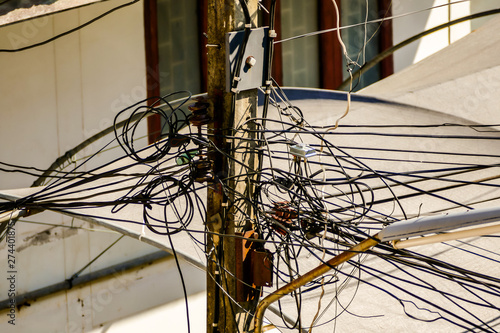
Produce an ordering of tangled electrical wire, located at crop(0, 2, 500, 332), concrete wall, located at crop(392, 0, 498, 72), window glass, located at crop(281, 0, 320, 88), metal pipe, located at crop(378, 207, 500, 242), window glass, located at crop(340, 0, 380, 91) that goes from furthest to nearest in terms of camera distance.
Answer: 1. concrete wall, located at crop(392, 0, 498, 72)
2. window glass, located at crop(340, 0, 380, 91)
3. window glass, located at crop(281, 0, 320, 88)
4. tangled electrical wire, located at crop(0, 2, 500, 332)
5. metal pipe, located at crop(378, 207, 500, 242)

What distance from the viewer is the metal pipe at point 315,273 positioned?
267cm

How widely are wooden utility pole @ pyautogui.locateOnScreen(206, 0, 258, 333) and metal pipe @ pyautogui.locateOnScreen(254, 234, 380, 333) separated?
85mm

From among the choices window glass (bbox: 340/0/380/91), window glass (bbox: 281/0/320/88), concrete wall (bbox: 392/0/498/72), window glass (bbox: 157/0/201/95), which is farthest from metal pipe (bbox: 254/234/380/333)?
concrete wall (bbox: 392/0/498/72)

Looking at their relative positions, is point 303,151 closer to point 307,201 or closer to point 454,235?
point 307,201

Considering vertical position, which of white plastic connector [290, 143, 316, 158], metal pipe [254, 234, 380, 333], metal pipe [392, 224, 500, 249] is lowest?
metal pipe [254, 234, 380, 333]

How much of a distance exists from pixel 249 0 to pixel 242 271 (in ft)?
3.85

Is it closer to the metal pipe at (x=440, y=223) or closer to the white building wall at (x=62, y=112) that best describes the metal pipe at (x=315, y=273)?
the metal pipe at (x=440, y=223)

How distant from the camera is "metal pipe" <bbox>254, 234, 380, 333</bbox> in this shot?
267cm

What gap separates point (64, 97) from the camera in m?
6.20

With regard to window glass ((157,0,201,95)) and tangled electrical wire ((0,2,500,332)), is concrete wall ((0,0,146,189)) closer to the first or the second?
window glass ((157,0,201,95))

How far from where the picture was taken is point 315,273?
2957 mm

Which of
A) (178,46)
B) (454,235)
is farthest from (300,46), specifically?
(454,235)

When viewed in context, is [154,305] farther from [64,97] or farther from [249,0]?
[249,0]

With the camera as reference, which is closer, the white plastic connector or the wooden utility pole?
the white plastic connector
